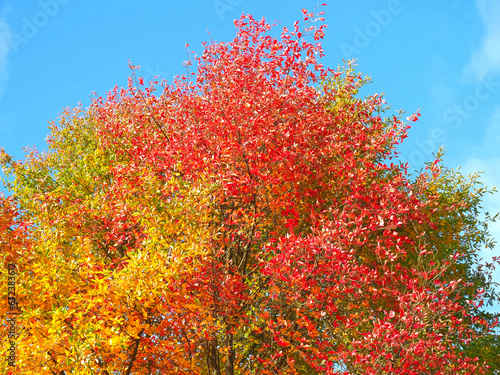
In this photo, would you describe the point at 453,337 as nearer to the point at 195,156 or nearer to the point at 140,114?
the point at 195,156

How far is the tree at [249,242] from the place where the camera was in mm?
10531

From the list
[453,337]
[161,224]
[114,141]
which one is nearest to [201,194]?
[161,224]

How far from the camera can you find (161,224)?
11906mm

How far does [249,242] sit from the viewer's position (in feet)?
46.6

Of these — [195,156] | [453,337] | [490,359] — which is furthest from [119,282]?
[490,359]

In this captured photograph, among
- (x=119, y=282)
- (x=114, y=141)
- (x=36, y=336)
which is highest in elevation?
(x=114, y=141)

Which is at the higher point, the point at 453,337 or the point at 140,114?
the point at 140,114

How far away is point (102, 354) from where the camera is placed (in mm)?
11125

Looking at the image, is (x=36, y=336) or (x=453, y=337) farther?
(x=453, y=337)

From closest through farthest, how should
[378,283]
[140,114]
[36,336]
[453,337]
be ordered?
[36,336]
[378,283]
[453,337]
[140,114]

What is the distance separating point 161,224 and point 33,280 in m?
3.13

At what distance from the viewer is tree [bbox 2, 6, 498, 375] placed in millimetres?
10531

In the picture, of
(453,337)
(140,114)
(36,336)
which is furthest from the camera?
(140,114)

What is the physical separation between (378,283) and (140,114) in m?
10.1
